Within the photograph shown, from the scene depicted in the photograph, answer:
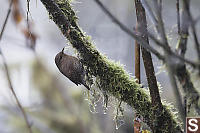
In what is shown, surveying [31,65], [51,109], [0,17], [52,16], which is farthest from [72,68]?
[0,17]

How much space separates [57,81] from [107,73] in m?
1.72

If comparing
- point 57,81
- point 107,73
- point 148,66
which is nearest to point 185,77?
point 148,66

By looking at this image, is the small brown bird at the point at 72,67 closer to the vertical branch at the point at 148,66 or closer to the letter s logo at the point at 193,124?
the vertical branch at the point at 148,66

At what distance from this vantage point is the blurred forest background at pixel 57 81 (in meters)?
2.72

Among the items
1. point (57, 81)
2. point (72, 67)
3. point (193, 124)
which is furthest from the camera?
point (57, 81)

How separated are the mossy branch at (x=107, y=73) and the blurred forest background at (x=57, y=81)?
1.28m

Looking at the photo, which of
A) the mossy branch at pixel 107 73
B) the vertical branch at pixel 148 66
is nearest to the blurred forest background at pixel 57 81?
the mossy branch at pixel 107 73

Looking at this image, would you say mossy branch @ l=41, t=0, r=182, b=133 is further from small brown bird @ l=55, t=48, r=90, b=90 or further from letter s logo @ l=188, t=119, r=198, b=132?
letter s logo @ l=188, t=119, r=198, b=132

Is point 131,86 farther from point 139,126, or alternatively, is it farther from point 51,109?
point 51,109

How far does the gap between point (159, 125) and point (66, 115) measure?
7.32 feet

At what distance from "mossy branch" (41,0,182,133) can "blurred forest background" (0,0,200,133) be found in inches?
50.4

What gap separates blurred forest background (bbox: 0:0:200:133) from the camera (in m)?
2.72

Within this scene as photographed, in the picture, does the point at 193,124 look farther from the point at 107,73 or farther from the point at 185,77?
the point at 107,73

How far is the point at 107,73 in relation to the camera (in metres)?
1.04
